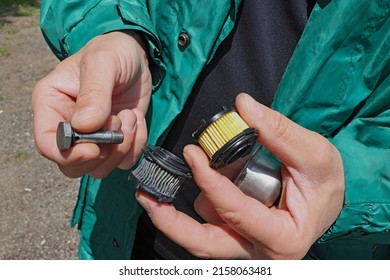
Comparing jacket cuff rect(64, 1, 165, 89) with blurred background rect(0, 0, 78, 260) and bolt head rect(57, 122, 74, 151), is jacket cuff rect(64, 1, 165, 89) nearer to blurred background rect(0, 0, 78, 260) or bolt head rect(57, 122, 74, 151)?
bolt head rect(57, 122, 74, 151)

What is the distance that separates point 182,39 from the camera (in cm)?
118

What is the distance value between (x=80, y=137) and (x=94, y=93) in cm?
9

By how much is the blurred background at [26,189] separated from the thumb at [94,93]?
229 cm

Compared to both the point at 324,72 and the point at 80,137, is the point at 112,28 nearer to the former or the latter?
the point at 80,137

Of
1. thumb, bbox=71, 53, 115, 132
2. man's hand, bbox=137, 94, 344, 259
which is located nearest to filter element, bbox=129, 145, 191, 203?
man's hand, bbox=137, 94, 344, 259

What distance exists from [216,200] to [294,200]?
0.52 ft

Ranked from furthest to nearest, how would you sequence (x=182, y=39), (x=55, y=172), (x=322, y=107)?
(x=55, y=172)
(x=182, y=39)
(x=322, y=107)

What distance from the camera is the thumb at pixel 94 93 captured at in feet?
3.15

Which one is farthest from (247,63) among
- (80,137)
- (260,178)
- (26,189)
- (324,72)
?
(26,189)

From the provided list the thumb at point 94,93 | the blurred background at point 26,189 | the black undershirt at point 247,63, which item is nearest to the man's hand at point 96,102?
the thumb at point 94,93

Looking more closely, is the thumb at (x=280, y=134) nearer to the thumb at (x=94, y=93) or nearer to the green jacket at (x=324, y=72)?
the green jacket at (x=324, y=72)

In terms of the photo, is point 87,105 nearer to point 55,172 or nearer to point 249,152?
point 249,152

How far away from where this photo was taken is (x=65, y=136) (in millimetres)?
952

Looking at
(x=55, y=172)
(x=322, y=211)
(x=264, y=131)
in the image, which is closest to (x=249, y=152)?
(x=264, y=131)
